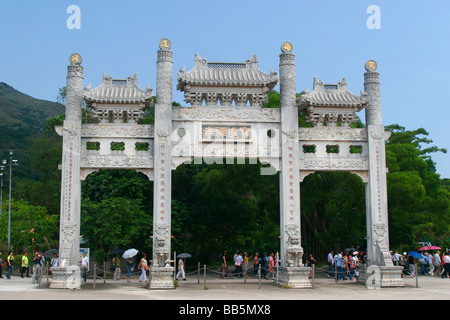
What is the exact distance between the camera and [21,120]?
6988 centimetres

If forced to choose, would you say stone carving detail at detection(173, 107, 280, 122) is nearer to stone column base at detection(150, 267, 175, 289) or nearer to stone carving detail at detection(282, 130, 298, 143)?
stone carving detail at detection(282, 130, 298, 143)

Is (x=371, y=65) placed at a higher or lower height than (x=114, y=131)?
higher

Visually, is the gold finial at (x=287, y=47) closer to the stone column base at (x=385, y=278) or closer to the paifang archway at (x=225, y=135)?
the paifang archway at (x=225, y=135)

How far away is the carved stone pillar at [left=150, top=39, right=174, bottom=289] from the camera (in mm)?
13664

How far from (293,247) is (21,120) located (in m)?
64.2

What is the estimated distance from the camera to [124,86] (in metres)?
15.1

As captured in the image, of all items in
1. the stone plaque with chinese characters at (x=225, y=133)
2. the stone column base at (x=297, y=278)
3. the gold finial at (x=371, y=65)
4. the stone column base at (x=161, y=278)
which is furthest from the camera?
the gold finial at (x=371, y=65)

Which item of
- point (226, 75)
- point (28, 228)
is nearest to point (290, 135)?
point (226, 75)

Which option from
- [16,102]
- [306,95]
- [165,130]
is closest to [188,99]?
[165,130]

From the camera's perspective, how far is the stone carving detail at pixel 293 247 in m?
14.1

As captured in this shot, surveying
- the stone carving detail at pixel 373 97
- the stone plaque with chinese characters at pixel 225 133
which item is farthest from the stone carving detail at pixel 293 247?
the stone carving detail at pixel 373 97

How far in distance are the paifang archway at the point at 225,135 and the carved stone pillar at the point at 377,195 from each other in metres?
0.03

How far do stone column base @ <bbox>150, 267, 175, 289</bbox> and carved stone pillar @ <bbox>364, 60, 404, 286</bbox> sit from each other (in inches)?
235

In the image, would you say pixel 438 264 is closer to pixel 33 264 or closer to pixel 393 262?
pixel 393 262
